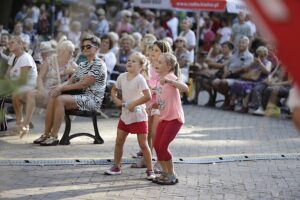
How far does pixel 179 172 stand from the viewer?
798 centimetres

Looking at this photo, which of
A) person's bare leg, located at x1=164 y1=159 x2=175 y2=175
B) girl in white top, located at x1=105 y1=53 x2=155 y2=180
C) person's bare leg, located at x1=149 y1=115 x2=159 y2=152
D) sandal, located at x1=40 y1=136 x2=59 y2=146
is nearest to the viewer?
person's bare leg, located at x1=164 y1=159 x2=175 y2=175

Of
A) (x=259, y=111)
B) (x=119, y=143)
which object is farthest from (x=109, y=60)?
(x=119, y=143)

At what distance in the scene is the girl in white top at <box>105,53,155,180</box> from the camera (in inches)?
291

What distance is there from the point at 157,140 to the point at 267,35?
5413 mm

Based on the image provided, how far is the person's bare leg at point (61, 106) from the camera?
9508 millimetres

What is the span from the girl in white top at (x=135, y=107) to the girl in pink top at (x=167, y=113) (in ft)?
0.69

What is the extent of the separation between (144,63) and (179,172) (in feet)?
4.60

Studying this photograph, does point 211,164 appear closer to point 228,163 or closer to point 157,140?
point 228,163

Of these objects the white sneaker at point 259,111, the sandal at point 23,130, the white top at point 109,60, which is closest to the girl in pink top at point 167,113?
the sandal at point 23,130

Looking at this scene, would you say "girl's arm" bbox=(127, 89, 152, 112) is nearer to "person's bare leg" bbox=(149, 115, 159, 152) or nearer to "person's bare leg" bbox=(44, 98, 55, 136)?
"person's bare leg" bbox=(149, 115, 159, 152)

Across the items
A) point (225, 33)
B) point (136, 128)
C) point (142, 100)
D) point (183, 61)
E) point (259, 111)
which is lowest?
point (259, 111)

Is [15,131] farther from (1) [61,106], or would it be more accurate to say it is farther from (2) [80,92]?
(2) [80,92]

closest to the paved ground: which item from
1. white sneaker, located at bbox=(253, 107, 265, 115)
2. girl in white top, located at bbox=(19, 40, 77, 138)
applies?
girl in white top, located at bbox=(19, 40, 77, 138)

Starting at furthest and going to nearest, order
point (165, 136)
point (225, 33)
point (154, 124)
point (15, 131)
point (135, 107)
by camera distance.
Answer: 1. point (225, 33)
2. point (15, 131)
3. point (154, 124)
4. point (135, 107)
5. point (165, 136)
